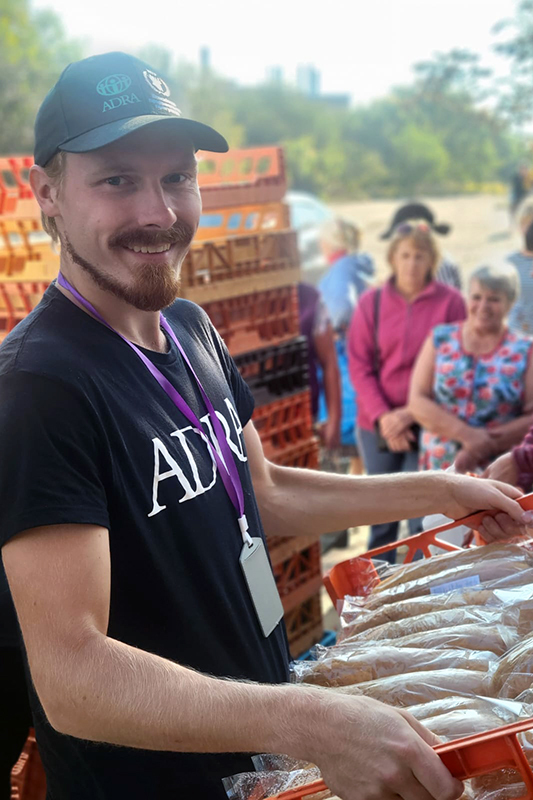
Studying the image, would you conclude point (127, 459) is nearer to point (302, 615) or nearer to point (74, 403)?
point (74, 403)

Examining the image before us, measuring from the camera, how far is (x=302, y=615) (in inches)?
144

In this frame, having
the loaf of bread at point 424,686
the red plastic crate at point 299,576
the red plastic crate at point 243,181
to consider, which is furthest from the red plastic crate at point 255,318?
the loaf of bread at point 424,686

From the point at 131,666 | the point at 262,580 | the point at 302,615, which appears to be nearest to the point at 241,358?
the point at 302,615

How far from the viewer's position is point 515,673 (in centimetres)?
131

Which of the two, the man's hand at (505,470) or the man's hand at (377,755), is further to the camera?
the man's hand at (505,470)

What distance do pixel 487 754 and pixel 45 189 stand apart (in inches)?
48.0

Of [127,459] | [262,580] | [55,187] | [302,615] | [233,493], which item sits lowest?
[302,615]

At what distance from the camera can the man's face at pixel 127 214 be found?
1.48 meters

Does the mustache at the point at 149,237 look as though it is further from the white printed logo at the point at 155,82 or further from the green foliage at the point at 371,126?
the green foliage at the point at 371,126

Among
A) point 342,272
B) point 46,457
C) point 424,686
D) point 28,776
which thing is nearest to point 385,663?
point 424,686

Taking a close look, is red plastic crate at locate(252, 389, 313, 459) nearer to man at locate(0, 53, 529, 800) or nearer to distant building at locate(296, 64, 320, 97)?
man at locate(0, 53, 529, 800)

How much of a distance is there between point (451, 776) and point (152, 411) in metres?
0.76

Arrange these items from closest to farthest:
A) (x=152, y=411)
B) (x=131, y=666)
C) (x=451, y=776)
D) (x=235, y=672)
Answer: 1. (x=451, y=776)
2. (x=131, y=666)
3. (x=152, y=411)
4. (x=235, y=672)

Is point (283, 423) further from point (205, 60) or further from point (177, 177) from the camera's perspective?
point (205, 60)
